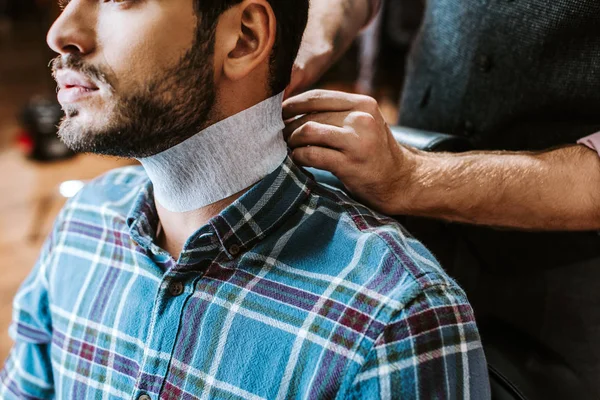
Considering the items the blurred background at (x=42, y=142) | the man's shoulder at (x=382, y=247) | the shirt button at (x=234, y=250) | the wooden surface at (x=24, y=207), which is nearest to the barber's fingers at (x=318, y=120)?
the man's shoulder at (x=382, y=247)

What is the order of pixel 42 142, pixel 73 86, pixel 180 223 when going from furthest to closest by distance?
1. pixel 42 142
2. pixel 180 223
3. pixel 73 86

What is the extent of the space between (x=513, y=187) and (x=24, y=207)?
9.94 feet

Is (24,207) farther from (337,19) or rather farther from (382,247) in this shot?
(382,247)

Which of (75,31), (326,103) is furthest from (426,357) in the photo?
(75,31)

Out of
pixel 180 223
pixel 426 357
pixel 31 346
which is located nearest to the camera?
pixel 426 357

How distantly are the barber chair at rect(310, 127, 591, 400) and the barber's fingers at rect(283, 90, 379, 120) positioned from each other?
14 centimetres

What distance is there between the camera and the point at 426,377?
30.8 inches

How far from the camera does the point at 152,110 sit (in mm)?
872

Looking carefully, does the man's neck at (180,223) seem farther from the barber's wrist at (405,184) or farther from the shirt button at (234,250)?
the barber's wrist at (405,184)

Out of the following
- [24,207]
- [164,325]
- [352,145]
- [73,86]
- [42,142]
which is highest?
[73,86]

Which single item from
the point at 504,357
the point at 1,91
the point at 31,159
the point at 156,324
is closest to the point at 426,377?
the point at 504,357

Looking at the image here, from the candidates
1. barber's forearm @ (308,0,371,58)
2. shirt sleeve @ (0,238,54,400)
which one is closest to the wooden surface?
shirt sleeve @ (0,238,54,400)

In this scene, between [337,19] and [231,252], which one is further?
[337,19]

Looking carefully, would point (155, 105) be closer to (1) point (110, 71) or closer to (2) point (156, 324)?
(1) point (110, 71)
